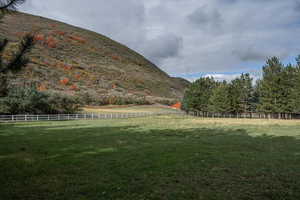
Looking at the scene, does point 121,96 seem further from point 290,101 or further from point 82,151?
point 82,151

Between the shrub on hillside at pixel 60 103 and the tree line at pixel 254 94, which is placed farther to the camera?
the tree line at pixel 254 94

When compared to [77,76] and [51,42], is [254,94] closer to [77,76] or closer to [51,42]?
[77,76]

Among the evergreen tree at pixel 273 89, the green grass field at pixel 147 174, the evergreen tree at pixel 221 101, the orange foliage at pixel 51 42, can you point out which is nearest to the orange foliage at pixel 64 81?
the orange foliage at pixel 51 42

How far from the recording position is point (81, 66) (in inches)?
3713

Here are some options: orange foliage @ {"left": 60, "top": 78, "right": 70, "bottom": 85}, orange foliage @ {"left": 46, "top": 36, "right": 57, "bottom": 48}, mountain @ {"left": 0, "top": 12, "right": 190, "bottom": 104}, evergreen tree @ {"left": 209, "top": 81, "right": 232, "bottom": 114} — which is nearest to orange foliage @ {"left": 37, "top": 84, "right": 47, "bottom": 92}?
mountain @ {"left": 0, "top": 12, "right": 190, "bottom": 104}

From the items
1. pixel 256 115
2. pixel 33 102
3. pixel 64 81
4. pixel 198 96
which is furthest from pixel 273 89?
pixel 64 81

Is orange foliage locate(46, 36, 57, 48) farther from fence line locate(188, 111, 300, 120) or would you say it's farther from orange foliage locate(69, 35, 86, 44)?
fence line locate(188, 111, 300, 120)

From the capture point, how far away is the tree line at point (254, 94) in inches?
1828

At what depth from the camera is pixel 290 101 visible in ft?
151

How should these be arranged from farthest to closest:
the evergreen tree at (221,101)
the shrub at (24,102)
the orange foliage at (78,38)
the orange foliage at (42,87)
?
the orange foliage at (78,38) → the orange foliage at (42,87) → the evergreen tree at (221,101) → the shrub at (24,102)

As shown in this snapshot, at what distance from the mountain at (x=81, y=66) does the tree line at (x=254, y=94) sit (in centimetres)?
3220

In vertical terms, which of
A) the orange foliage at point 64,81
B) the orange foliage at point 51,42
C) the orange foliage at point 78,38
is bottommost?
the orange foliage at point 64,81

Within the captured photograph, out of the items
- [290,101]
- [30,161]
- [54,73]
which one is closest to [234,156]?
[30,161]

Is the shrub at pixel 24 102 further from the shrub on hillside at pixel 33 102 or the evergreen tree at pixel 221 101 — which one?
the evergreen tree at pixel 221 101
